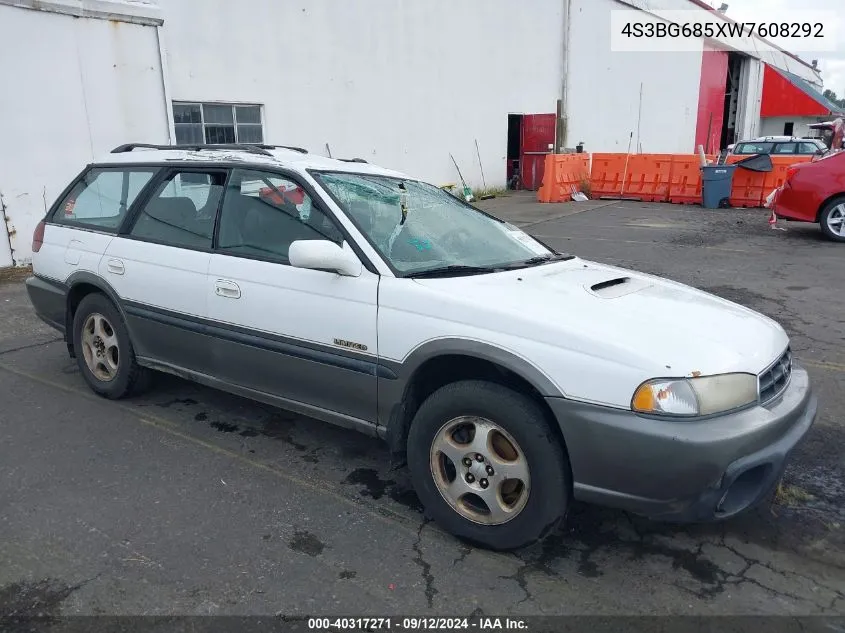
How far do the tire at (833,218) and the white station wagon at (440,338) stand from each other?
8924mm

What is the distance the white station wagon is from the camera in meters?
2.51

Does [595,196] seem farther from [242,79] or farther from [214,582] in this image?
[214,582]

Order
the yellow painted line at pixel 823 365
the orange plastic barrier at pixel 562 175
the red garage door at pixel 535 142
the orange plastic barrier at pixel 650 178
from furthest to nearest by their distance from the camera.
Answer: the red garage door at pixel 535 142 → the orange plastic barrier at pixel 562 175 → the orange plastic barrier at pixel 650 178 → the yellow painted line at pixel 823 365

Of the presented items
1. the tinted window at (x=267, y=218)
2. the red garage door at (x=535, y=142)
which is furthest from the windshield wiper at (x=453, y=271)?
the red garage door at (x=535, y=142)

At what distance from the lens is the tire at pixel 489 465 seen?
2.64 m

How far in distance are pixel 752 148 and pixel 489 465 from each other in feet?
63.8

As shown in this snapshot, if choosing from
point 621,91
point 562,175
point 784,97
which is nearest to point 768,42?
point 784,97

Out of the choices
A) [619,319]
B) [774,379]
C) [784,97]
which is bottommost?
[774,379]

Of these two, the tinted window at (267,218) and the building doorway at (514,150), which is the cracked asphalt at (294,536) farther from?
the building doorway at (514,150)

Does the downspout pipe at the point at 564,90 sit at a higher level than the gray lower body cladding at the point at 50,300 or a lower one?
higher

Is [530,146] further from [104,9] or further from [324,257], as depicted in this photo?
[324,257]

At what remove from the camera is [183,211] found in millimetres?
4059

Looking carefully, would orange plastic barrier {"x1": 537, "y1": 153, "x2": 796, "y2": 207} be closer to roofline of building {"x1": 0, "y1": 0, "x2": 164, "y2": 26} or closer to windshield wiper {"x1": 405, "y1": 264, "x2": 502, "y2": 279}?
roofline of building {"x1": 0, "y1": 0, "x2": 164, "y2": 26}

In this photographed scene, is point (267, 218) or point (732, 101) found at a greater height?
point (732, 101)
